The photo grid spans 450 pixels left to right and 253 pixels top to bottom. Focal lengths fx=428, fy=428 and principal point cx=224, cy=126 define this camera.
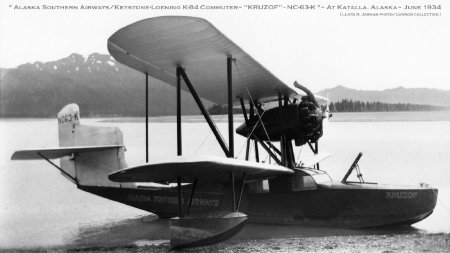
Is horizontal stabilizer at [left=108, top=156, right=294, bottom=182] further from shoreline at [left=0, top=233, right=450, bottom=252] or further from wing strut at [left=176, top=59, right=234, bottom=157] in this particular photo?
shoreline at [left=0, top=233, right=450, bottom=252]

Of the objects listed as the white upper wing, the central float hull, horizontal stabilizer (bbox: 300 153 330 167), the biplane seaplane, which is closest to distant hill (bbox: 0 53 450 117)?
horizontal stabilizer (bbox: 300 153 330 167)

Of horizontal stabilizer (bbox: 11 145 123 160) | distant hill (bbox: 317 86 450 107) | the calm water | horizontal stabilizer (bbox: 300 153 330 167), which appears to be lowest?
the calm water

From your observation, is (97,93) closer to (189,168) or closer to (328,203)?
(328,203)

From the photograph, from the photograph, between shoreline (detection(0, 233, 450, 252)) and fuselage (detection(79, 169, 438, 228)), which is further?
fuselage (detection(79, 169, 438, 228))

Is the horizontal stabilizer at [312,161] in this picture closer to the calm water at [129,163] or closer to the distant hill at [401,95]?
the calm water at [129,163]

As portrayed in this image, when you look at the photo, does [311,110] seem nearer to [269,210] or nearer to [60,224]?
[269,210]

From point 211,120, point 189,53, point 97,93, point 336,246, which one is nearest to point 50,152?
point 211,120

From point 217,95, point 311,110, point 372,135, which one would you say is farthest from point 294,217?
point 372,135
